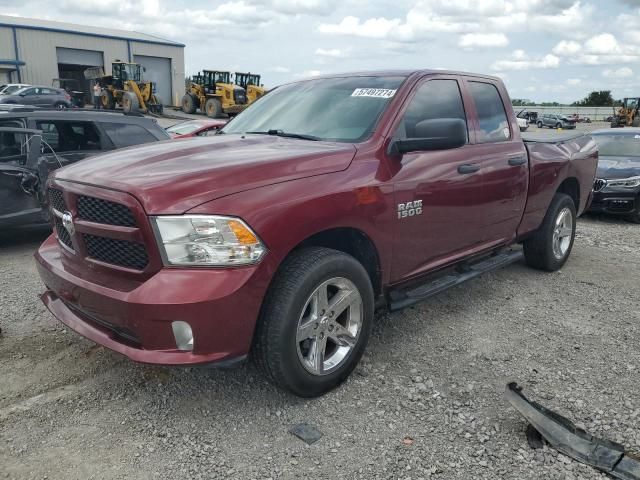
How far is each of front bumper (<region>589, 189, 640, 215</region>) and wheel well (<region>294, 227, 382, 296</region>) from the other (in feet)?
22.5

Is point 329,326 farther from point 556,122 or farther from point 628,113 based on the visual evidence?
point 556,122

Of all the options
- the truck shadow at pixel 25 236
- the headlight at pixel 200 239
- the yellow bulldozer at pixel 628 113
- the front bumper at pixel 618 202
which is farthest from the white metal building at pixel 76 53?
the headlight at pixel 200 239

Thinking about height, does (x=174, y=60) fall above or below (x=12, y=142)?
above

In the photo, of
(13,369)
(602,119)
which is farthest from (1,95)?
(602,119)

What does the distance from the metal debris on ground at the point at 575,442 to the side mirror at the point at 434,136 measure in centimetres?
153

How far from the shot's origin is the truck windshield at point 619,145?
9.84m

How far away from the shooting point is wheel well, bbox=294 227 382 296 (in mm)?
3203

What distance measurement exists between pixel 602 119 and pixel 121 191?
71.2 m

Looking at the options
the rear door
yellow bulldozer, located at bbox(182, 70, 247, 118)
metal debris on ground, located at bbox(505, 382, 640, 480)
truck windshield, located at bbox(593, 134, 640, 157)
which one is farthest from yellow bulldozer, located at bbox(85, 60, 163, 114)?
metal debris on ground, located at bbox(505, 382, 640, 480)

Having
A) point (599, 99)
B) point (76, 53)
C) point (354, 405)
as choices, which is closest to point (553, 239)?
point (354, 405)

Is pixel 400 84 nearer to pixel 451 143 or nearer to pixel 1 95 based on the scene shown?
pixel 451 143

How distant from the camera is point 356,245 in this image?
339cm

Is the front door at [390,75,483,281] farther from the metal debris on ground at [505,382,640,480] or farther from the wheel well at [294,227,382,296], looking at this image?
the metal debris on ground at [505,382,640,480]

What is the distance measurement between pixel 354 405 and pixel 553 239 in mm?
3339
